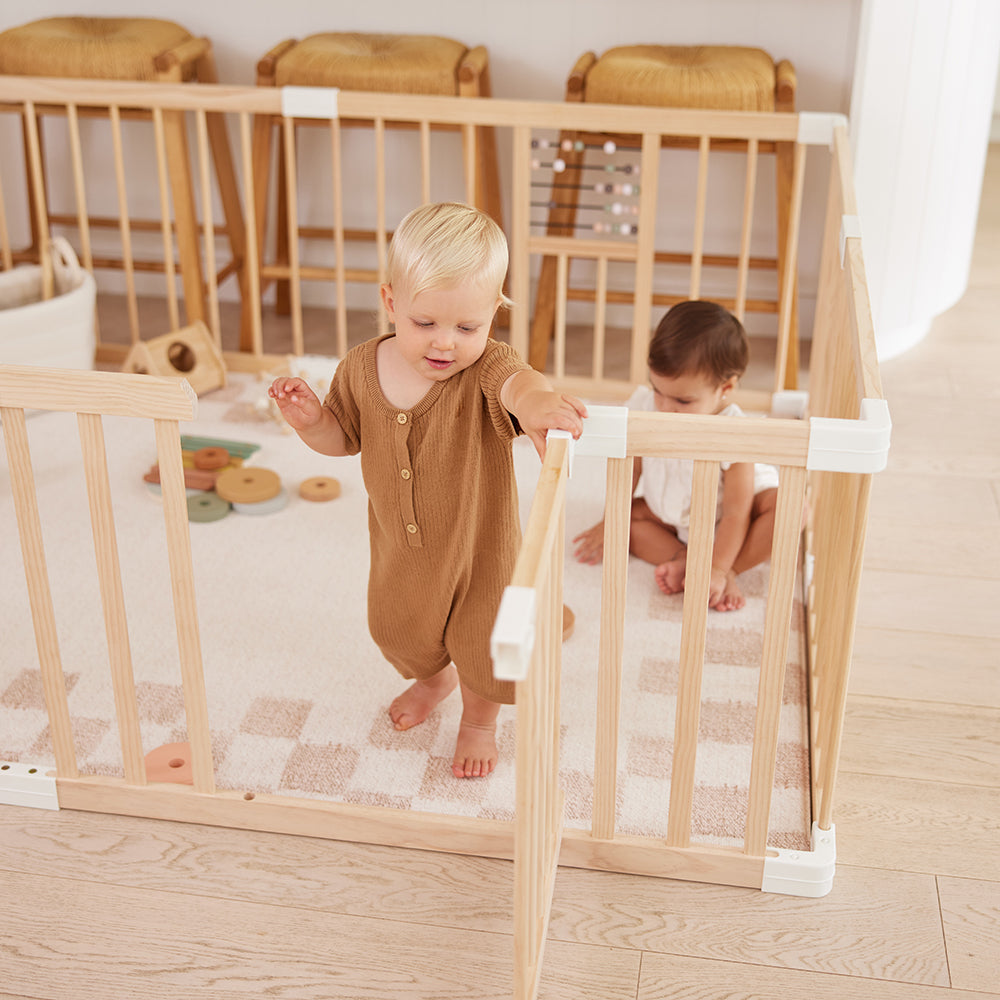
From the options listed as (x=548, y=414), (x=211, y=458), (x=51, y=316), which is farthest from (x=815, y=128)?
(x=51, y=316)

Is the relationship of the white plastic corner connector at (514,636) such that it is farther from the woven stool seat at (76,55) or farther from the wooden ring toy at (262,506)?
the woven stool seat at (76,55)

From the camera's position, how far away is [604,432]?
1152mm

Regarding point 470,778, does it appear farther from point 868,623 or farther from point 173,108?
point 173,108

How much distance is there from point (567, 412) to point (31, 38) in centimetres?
197

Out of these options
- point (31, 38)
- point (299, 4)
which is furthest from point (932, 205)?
point (31, 38)

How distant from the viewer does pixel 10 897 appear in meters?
1.34

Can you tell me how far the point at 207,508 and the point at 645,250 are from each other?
3.10 feet

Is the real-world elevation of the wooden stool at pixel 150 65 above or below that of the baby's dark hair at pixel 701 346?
above

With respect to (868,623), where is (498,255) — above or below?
above

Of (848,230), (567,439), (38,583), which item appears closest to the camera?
(567,439)

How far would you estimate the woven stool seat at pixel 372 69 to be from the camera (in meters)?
2.50

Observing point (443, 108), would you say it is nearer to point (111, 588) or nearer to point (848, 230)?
point (848, 230)

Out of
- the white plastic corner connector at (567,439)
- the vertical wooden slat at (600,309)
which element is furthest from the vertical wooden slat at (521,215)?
the white plastic corner connector at (567,439)

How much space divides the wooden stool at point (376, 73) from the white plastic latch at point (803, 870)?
5.28 feet
